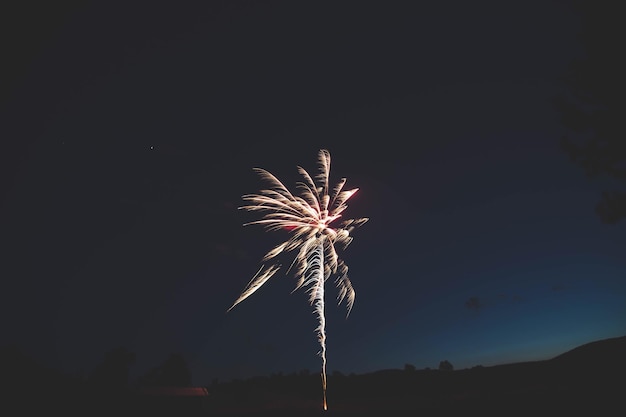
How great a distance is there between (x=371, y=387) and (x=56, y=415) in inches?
1434

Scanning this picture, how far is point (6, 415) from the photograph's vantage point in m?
14.0

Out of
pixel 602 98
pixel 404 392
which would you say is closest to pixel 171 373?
pixel 404 392

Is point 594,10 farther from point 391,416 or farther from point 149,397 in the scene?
point 149,397

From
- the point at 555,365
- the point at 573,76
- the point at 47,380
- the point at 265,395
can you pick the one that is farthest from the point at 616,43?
the point at 265,395

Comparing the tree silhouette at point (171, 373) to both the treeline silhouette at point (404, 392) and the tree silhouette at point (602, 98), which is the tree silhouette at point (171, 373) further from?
the tree silhouette at point (602, 98)

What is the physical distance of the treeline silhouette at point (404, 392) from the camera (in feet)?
40.9

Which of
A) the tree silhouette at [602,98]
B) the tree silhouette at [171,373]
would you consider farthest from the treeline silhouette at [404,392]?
the tree silhouette at [171,373]

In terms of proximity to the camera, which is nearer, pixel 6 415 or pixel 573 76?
pixel 6 415

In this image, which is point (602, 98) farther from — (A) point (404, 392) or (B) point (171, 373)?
(B) point (171, 373)

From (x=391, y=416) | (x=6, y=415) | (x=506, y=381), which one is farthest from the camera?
(x=506, y=381)

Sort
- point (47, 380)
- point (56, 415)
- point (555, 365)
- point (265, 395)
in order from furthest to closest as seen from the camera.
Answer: point (265, 395), point (555, 365), point (47, 380), point (56, 415)

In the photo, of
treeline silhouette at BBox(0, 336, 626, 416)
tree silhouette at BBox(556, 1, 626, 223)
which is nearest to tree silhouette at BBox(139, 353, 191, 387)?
treeline silhouette at BBox(0, 336, 626, 416)

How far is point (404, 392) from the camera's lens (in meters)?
38.6

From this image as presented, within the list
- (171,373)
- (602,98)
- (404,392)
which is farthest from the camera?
(171,373)
